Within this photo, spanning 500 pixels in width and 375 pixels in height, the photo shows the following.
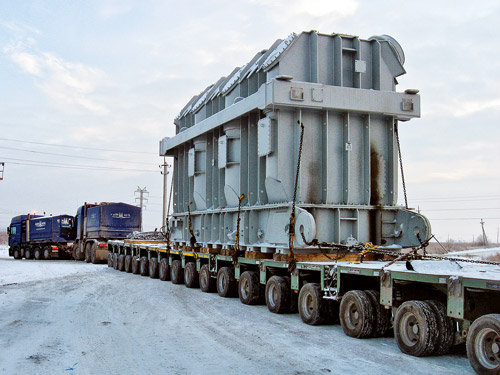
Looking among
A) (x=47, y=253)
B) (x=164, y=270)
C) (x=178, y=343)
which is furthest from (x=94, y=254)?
(x=178, y=343)

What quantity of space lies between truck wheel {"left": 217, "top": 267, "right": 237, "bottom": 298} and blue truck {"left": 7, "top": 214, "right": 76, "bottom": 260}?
2580 centimetres

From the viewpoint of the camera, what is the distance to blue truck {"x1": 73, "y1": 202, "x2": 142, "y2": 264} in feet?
109

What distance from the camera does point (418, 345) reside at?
7.54 m

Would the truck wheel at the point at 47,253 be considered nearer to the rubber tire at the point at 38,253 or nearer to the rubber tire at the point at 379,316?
the rubber tire at the point at 38,253

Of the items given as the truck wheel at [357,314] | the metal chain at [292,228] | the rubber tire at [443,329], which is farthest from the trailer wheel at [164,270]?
the rubber tire at [443,329]

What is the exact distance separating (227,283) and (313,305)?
4843 mm

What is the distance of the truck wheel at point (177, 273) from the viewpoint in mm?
19000

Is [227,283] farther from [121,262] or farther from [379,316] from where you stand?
[121,262]

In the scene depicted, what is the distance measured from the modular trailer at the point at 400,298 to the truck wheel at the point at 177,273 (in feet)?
17.2

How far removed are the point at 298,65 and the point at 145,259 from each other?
12.8 meters

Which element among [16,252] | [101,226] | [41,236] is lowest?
[16,252]

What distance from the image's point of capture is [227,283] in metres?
14.7

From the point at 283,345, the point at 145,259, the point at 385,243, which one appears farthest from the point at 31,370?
the point at 145,259

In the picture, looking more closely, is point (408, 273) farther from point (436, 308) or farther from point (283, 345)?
point (283, 345)
